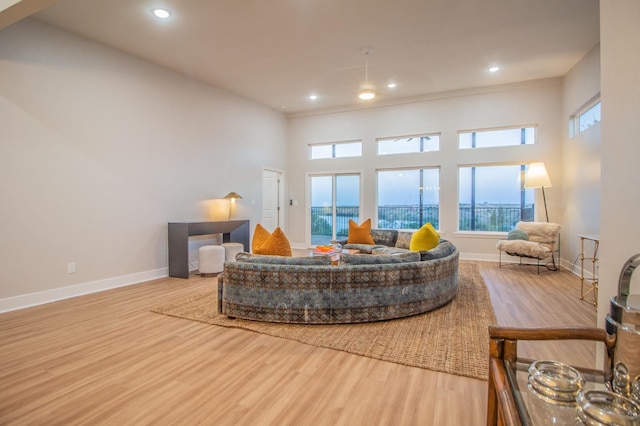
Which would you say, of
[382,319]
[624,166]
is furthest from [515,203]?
[624,166]

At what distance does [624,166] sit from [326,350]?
2.20m

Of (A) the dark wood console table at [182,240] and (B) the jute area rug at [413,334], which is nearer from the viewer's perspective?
(B) the jute area rug at [413,334]

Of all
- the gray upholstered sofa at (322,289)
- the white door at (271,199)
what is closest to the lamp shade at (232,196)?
the white door at (271,199)

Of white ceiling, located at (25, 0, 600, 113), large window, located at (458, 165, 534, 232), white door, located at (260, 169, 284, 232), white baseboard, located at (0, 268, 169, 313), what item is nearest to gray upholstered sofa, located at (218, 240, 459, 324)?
white baseboard, located at (0, 268, 169, 313)

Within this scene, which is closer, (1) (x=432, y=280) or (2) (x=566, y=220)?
(1) (x=432, y=280)

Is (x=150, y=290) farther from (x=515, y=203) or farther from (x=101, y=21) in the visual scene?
(x=515, y=203)

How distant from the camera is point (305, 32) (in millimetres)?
4215

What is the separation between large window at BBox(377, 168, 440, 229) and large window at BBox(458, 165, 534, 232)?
21.8 inches

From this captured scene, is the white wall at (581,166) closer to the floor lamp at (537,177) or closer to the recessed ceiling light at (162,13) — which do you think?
the floor lamp at (537,177)

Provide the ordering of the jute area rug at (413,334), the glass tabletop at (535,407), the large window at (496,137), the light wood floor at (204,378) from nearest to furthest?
the glass tabletop at (535,407) < the light wood floor at (204,378) < the jute area rug at (413,334) < the large window at (496,137)

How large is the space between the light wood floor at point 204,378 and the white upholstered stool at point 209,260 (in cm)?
190

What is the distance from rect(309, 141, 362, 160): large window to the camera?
7.81 metres

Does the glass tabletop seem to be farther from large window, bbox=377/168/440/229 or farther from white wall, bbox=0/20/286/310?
large window, bbox=377/168/440/229

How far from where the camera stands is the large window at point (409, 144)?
6.99 meters
